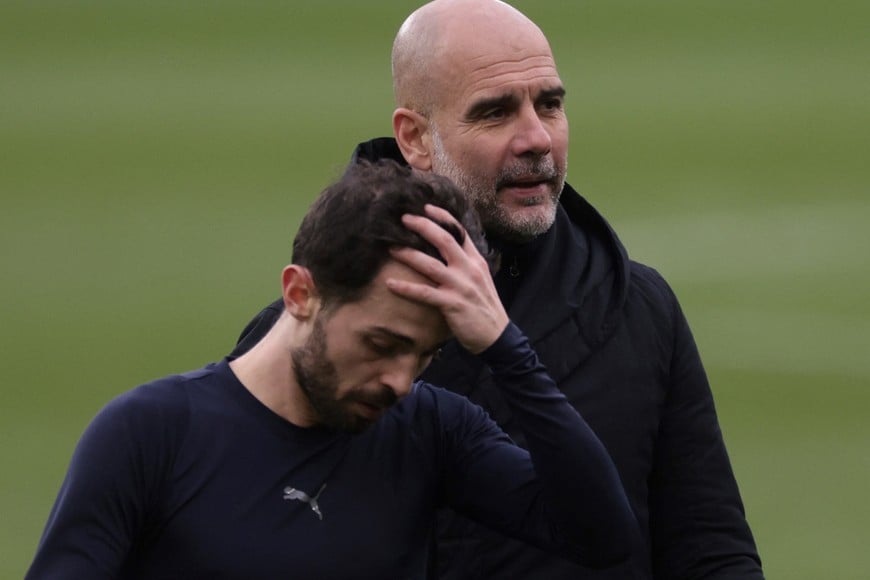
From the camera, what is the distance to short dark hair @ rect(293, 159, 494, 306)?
5.11ft

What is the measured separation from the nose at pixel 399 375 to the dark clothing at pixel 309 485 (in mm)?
73

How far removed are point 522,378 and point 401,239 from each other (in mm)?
170

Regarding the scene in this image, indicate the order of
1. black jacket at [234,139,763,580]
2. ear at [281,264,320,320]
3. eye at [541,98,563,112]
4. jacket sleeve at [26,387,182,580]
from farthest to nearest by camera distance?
eye at [541,98,563,112] < black jacket at [234,139,763,580] < ear at [281,264,320,320] < jacket sleeve at [26,387,182,580]

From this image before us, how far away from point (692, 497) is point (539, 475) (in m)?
0.42

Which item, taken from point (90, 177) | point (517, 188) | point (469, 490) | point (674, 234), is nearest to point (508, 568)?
point (469, 490)

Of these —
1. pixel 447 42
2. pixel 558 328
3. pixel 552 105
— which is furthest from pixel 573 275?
pixel 447 42

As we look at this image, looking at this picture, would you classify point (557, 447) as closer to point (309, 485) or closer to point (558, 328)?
point (309, 485)

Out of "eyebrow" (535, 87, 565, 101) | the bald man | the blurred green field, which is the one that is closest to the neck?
the bald man

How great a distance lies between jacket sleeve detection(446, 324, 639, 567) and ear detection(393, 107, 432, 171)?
17.7 inches

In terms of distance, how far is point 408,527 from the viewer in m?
1.63

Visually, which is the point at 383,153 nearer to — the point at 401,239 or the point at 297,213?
the point at 401,239

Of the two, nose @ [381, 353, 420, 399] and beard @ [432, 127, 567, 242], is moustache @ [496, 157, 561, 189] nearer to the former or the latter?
beard @ [432, 127, 567, 242]

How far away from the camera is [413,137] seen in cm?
209

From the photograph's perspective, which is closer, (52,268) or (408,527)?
(408,527)
